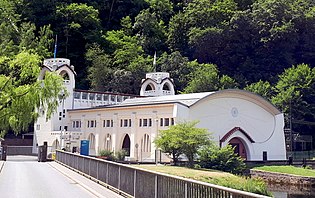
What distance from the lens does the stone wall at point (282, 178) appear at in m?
35.4

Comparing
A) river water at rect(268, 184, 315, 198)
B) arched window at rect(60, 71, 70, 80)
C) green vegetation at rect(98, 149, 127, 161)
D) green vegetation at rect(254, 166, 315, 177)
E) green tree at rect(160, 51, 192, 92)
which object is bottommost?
river water at rect(268, 184, 315, 198)

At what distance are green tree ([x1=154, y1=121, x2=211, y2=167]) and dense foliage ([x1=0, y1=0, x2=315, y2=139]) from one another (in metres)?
35.4

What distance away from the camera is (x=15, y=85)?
30719 mm

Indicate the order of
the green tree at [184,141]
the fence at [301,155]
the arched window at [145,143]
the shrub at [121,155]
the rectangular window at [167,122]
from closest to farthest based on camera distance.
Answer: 1. the green tree at [184,141]
2. the rectangular window at [167,122]
3. the shrub at [121,155]
4. the arched window at [145,143]
5. the fence at [301,155]

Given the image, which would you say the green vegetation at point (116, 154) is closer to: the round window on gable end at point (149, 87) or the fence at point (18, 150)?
the fence at point (18, 150)

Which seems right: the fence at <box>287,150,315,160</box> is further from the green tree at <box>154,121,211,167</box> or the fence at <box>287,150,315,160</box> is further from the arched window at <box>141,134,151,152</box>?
the green tree at <box>154,121,211,167</box>

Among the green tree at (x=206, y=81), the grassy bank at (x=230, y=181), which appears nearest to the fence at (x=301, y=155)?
the green tree at (x=206, y=81)

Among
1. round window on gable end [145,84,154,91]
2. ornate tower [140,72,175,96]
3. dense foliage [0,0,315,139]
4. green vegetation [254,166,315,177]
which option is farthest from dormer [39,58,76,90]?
green vegetation [254,166,315,177]

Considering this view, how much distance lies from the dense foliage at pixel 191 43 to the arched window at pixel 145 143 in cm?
2573

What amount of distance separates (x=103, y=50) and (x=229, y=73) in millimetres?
27121

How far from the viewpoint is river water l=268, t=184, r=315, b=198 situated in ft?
98.6

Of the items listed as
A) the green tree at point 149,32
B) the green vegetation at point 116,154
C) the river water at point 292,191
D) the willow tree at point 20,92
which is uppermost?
the green tree at point 149,32

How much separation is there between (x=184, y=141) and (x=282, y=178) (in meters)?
9.93

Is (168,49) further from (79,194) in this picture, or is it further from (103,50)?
(79,194)
